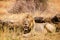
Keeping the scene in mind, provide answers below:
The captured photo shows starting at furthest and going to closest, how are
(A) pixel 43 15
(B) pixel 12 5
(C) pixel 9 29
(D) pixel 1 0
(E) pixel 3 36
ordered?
1. (D) pixel 1 0
2. (B) pixel 12 5
3. (A) pixel 43 15
4. (C) pixel 9 29
5. (E) pixel 3 36

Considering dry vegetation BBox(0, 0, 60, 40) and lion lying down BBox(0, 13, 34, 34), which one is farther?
lion lying down BBox(0, 13, 34, 34)

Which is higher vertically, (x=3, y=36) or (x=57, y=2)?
(x=57, y=2)

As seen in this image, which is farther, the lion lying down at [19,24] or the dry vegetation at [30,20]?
the lion lying down at [19,24]

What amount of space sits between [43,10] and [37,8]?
0.17 m

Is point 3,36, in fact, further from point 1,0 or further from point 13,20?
point 1,0

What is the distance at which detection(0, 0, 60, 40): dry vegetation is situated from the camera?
4863 millimetres

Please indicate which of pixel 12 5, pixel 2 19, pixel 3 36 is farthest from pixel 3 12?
pixel 3 36

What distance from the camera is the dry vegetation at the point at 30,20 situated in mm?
4863

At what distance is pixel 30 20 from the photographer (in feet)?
17.0

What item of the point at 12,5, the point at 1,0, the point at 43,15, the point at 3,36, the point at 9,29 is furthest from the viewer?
the point at 1,0

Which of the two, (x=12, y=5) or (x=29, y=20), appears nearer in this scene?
(x=29, y=20)

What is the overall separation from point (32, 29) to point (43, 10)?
1.19 meters

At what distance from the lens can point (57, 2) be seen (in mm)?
6621

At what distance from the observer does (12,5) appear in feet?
21.1
